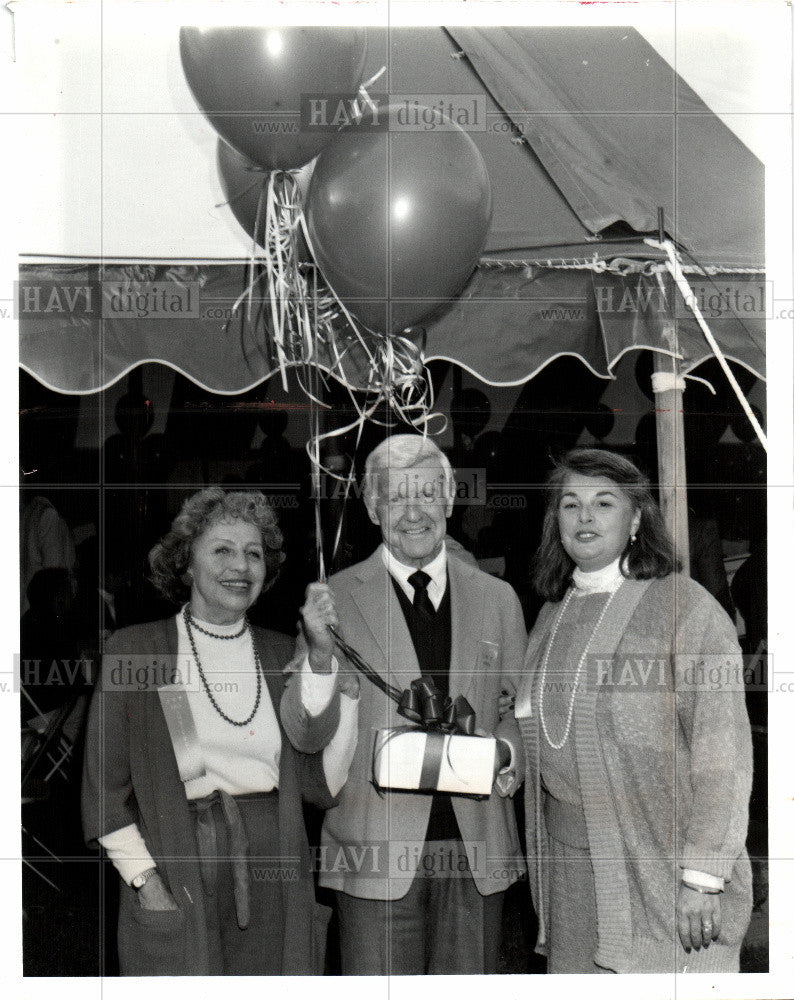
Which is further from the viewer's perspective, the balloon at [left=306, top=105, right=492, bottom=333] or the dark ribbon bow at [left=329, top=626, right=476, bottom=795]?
the dark ribbon bow at [left=329, top=626, right=476, bottom=795]

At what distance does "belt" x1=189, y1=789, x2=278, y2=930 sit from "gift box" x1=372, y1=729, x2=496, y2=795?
33cm

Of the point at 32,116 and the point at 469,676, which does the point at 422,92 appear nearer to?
the point at 32,116

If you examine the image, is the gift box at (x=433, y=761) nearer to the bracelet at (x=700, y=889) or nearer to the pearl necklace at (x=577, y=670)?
the pearl necklace at (x=577, y=670)

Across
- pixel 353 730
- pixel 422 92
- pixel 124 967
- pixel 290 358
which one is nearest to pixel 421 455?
pixel 290 358

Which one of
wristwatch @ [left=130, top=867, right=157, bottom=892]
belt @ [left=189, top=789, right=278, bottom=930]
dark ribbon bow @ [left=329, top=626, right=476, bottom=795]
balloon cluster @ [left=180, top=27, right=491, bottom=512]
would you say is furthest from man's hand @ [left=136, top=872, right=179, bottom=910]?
balloon cluster @ [left=180, top=27, right=491, bottom=512]

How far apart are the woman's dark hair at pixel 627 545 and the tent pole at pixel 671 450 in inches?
1.8

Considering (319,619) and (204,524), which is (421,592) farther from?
(204,524)

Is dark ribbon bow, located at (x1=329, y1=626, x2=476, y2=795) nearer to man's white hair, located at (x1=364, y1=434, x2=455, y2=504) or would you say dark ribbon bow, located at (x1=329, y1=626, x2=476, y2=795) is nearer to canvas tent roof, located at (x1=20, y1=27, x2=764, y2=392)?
man's white hair, located at (x1=364, y1=434, x2=455, y2=504)

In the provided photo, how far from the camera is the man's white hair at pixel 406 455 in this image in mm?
3131

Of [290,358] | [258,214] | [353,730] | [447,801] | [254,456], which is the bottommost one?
[447,801]

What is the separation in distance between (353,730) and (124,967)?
98 centimetres

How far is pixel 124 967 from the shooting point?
3.19 metres

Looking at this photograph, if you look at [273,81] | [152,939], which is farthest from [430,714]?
[273,81]

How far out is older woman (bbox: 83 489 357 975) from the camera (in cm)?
311
